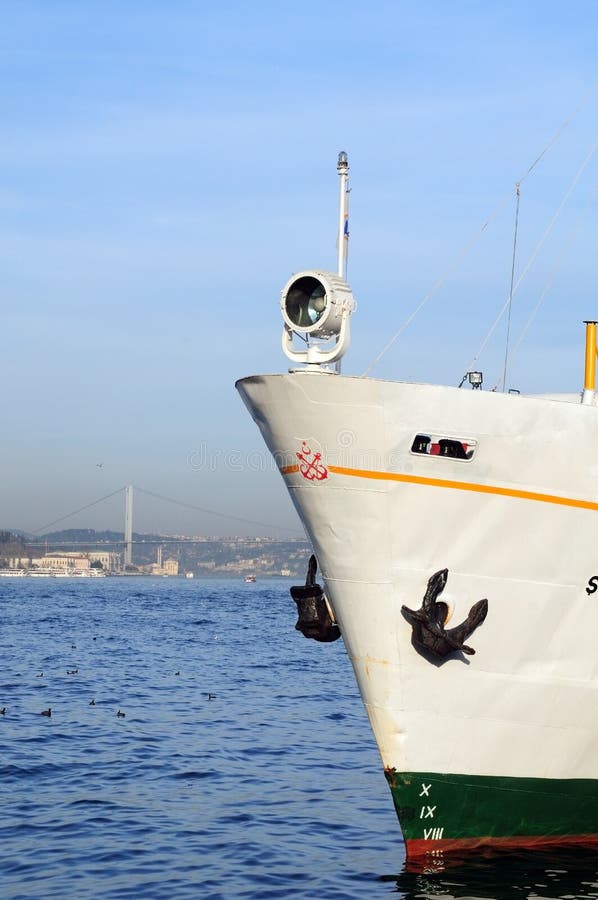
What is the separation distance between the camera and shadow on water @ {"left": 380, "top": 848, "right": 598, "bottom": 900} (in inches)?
511

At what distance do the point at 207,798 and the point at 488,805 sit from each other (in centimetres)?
565

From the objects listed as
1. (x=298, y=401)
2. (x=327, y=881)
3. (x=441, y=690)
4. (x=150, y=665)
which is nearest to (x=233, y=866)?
(x=327, y=881)

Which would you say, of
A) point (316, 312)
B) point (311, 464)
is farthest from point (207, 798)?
point (316, 312)

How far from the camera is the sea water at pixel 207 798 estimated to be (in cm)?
1367

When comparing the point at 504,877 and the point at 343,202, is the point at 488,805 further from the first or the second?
the point at 343,202

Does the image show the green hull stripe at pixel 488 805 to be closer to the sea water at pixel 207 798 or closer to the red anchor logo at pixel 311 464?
the sea water at pixel 207 798

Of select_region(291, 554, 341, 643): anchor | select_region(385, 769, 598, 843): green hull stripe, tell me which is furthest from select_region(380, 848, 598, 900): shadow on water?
select_region(291, 554, 341, 643): anchor

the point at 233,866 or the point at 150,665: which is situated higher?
the point at 150,665

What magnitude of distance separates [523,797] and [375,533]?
11.7 feet

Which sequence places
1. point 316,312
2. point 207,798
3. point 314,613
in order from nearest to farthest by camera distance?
point 316,312 → point 314,613 → point 207,798

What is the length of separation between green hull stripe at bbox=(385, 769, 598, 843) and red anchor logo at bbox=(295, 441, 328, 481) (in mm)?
3445

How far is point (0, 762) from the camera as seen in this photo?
2120 centimetres

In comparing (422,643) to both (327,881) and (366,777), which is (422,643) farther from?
(366,777)

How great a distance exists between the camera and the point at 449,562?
44.5ft
